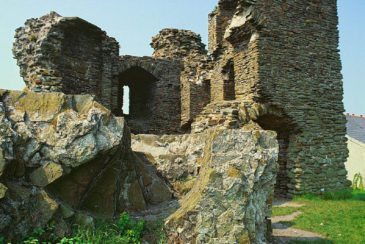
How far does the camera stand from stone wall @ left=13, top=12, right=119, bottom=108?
36.1ft

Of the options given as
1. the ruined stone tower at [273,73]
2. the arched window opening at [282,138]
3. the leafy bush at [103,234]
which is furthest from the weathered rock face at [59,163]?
the arched window opening at [282,138]

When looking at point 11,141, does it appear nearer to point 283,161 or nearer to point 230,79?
point 283,161

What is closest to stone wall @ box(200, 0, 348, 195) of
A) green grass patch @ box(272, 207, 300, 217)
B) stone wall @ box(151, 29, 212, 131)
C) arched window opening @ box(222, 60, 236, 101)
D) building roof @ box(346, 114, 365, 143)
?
arched window opening @ box(222, 60, 236, 101)

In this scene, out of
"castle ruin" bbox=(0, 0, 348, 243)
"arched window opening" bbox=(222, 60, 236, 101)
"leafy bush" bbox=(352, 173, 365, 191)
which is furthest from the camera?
"leafy bush" bbox=(352, 173, 365, 191)

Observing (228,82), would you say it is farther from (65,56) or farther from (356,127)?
(356,127)

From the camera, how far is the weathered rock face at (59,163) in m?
3.91

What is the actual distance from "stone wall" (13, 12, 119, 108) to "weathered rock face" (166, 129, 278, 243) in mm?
7993

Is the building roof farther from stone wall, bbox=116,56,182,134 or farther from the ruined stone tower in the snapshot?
stone wall, bbox=116,56,182,134

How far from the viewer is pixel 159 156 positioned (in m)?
5.95

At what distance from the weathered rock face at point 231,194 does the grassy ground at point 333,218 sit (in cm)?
234

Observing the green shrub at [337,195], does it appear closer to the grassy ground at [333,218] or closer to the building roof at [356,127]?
the grassy ground at [333,218]

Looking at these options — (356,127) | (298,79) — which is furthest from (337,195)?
(356,127)

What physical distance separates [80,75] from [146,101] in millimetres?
4656

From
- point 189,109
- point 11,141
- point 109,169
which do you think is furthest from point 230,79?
point 11,141
